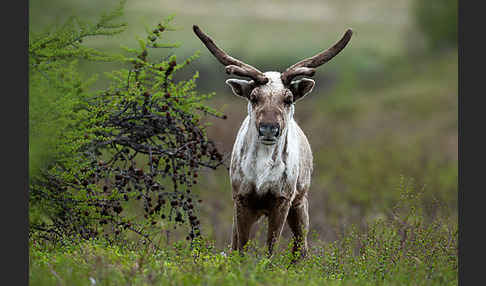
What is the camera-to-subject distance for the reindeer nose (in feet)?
20.7

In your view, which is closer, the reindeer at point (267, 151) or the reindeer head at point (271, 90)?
the reindeer head at point (271, 90)

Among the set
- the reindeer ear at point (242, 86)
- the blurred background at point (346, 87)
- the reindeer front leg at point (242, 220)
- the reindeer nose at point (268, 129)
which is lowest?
the blurred background at point (346, 87)

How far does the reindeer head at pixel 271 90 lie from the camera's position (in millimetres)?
6391

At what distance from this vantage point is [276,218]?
6973mm

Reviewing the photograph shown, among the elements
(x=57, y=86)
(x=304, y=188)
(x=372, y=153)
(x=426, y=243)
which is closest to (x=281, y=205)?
(x=304, y=188)

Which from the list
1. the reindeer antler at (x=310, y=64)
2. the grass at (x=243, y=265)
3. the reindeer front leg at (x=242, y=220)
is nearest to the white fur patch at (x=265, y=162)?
the reindeer antler at (x=310, y=64)

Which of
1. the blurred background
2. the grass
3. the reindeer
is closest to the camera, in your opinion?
the grass

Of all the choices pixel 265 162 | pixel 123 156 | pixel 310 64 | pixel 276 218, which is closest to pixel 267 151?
pixel 265 162

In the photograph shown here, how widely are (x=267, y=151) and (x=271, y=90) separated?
0.75 meters

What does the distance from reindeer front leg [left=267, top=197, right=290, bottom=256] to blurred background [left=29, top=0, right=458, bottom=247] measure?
1.50 ft

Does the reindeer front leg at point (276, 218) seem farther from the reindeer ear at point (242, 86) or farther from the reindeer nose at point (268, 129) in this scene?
the reindeer ear at point (242, 86)

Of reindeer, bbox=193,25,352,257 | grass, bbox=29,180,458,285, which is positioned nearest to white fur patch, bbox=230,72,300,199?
reindeer, bbox=193,25,352,257

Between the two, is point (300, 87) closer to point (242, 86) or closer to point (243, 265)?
point (242, 86)

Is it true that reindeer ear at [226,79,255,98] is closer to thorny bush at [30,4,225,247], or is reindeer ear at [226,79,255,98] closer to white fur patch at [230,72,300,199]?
white fur patch at [230,72,300,199]
